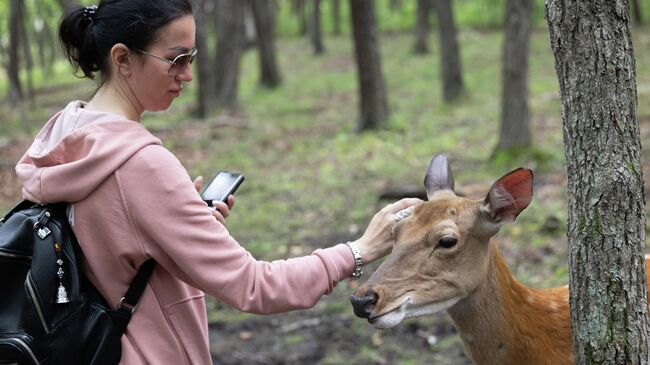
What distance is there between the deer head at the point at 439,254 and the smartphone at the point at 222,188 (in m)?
0.61

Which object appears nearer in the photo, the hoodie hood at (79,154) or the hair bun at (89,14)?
the hoodie hood at (79,154)

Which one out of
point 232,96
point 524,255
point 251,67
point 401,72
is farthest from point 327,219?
point 251,67

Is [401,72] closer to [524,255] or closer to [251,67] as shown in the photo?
[251,67]

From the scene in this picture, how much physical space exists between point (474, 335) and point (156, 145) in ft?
5.49

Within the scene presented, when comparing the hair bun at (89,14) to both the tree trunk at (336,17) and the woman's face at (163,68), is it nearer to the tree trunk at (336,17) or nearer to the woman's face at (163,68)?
the woman's face at (163,68)

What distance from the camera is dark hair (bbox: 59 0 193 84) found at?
2.60m

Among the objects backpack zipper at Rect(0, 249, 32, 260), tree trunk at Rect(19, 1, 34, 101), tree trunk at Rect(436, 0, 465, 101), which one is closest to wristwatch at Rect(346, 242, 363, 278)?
backpack zipper at Rect(0, 249, 32, 260)

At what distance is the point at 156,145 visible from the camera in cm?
256

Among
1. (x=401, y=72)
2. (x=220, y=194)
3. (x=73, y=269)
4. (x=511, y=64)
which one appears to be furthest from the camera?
(x=401, y=72)

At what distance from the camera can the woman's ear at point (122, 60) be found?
262 centimetres

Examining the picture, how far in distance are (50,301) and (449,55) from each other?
15546 mm

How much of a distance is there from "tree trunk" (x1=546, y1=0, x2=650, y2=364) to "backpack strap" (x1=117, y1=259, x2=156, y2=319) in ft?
4.72

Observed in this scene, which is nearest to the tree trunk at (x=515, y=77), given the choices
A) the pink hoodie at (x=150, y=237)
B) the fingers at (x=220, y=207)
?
the fingers at (x=220, y=207)

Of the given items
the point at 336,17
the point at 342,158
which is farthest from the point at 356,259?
the point at 336,17
